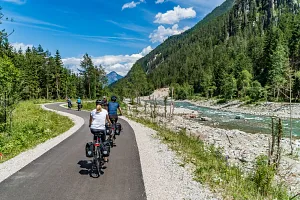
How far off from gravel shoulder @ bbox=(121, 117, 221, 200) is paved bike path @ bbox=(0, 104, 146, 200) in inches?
12.6

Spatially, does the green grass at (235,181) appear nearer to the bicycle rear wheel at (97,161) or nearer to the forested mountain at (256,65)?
the bicycle rear wheel at (97,161)

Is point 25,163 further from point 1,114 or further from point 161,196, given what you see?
point 1,114

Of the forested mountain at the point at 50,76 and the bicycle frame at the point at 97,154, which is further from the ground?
the forested mountain at the point at 50,76

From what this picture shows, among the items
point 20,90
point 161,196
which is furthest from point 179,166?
point 20,90

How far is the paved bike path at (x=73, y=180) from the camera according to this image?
22.7 ft

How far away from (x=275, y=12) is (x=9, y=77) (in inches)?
7942

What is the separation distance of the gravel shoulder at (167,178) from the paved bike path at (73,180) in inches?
12.6

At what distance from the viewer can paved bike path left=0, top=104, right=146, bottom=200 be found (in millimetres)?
6934

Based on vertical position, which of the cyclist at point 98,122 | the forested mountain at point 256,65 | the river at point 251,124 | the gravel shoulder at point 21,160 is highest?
the forested mountain at point 256,65

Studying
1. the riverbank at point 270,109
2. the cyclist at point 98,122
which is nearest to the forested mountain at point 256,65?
the riverbank at point 270,109

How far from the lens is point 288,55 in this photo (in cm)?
7744

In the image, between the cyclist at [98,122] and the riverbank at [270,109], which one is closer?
the cyclist at [98,122]

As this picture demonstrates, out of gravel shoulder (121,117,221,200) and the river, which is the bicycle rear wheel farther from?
the river

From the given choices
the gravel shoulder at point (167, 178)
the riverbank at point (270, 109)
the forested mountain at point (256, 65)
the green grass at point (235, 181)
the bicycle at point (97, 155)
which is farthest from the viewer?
the forested mountain at point (256, 65)
